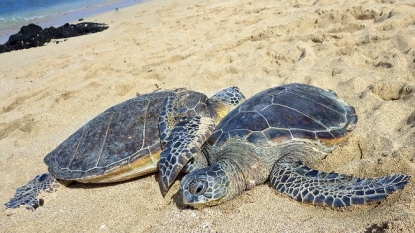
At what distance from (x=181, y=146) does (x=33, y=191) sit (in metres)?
1.46

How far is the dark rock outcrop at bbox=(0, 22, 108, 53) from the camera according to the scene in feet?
27.9

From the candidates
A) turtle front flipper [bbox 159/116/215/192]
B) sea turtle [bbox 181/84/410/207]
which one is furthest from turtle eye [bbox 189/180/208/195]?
turtle front flipper [bbox 159/116/215/192]

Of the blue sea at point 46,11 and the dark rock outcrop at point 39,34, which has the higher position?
the blue sea at point 46,11

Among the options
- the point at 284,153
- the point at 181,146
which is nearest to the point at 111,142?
the point at 181,146

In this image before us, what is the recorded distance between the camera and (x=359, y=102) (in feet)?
10.8

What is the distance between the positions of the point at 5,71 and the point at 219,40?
439cm

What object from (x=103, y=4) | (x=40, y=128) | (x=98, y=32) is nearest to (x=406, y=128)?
(x=40, y=128)

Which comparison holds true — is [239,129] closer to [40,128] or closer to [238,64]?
[238,64]

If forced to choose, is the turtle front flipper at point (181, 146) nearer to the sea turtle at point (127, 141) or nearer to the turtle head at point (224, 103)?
the sea turtle at point (127, 141)

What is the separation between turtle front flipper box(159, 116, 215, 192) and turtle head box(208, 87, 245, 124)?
0.34 metres

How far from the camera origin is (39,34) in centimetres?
880

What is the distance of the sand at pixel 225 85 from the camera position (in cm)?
228

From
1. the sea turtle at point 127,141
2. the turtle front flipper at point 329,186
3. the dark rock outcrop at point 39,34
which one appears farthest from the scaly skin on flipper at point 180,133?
the dark rock outcrop at point 39,34

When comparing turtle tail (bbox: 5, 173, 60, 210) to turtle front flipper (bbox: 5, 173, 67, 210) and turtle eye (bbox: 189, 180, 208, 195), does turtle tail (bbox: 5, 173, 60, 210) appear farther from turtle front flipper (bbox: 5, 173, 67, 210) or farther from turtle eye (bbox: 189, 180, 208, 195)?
turtle eye (bbox: 189, 180, 208, 195)
